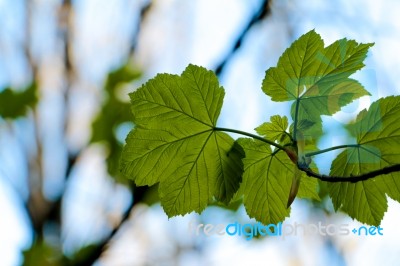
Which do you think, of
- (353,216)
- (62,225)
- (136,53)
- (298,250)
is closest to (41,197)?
(62,225)

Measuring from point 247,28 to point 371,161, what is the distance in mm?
769

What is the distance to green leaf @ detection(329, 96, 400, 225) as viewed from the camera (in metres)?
0.27

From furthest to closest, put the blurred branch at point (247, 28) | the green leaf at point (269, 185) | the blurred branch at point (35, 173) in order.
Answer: the blurred branch at point (35, 173)
the blurred branch at point (247, 28)
the green leaf at point (269, 185)

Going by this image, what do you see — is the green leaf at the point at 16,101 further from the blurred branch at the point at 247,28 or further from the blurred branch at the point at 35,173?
the blurred branch at the point at 247,28

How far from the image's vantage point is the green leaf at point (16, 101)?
1540mm

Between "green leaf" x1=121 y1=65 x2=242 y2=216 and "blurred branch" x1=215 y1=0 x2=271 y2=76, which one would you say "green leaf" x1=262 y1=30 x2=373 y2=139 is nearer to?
"green leaf" x1=121 y1=65 x2=242 y2=216

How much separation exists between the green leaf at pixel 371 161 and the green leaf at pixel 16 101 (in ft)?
4.57

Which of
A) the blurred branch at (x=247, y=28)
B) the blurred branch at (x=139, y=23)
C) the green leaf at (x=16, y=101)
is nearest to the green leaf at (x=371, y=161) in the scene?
the blurred branch at (x=247, y=28)

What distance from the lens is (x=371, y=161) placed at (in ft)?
0.93

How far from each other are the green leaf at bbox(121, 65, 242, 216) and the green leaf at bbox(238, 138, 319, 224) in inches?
0.8

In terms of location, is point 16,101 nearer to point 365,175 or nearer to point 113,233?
point 113,233

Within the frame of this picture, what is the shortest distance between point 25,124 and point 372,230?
1754 millimetres

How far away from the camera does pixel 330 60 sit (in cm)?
28

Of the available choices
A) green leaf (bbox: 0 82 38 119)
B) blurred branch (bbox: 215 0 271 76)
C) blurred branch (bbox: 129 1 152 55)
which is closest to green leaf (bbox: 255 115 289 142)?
blurred branch (bbox: 215 0 271 76)
